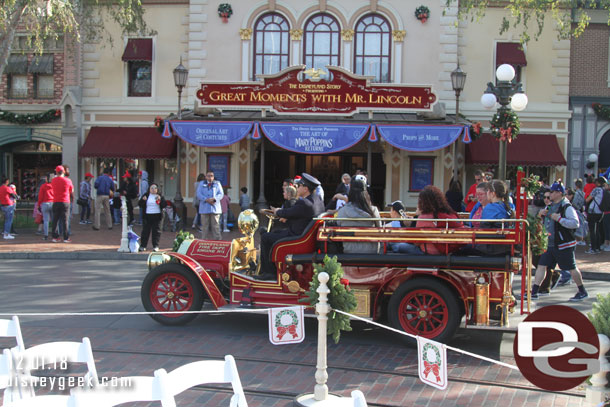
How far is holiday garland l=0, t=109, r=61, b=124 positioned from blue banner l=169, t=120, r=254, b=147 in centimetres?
582

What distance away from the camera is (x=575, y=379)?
3.21 metres

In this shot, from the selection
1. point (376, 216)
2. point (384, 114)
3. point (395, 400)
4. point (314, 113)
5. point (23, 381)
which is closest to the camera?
point (23, 381)

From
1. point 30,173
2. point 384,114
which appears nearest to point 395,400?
point 384,114

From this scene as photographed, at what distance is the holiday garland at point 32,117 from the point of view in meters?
22.3

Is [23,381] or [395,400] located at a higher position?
[23,381]

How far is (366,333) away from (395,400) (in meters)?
2.20

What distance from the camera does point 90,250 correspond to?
46.6 ft

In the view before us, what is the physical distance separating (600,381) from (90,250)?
41.4ft

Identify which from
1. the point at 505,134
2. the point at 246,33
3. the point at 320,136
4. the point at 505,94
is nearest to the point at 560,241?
the point at 505,134

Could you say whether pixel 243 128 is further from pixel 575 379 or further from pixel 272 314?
pixel 575 379

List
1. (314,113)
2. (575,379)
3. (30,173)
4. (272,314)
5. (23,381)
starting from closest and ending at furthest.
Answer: (575,379), (23,381), (272,314), (314,113), (30,173)

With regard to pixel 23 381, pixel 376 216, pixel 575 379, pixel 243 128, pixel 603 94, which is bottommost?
pixel 23 381

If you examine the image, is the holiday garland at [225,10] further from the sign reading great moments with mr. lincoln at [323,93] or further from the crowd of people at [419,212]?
the crowd of people at [419,212]

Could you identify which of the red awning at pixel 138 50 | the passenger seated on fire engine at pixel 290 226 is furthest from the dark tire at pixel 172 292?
the red awning at pixel 138 50
